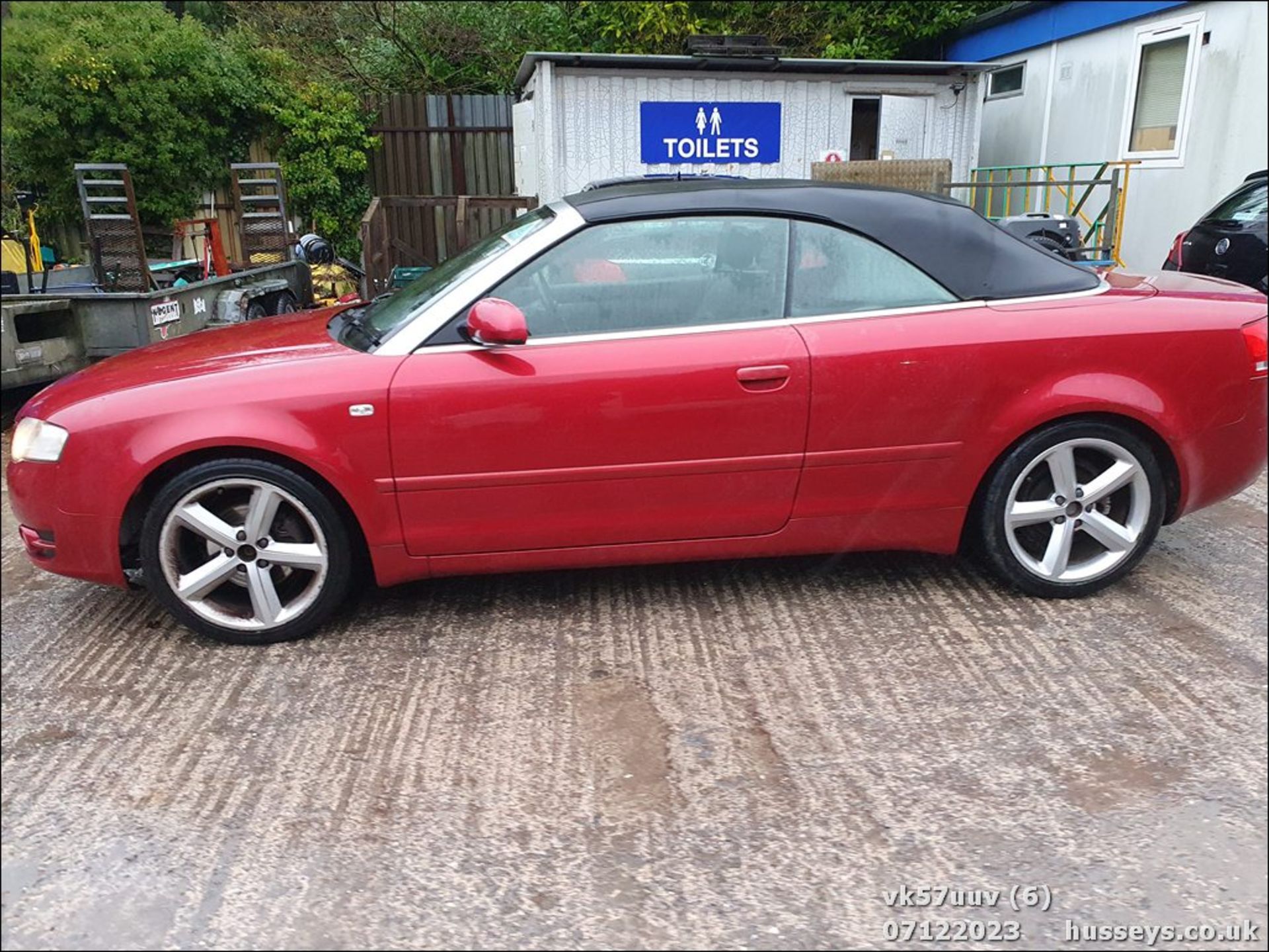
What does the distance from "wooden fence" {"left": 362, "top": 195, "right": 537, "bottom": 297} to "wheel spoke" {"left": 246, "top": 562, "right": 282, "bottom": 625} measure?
6063 mm

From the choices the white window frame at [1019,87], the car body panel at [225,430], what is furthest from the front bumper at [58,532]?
the white window frame at [1019,87]

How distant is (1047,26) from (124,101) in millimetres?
11826

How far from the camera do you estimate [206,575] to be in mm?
3451

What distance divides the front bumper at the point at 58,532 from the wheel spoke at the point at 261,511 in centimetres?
44

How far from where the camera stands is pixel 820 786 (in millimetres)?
2725

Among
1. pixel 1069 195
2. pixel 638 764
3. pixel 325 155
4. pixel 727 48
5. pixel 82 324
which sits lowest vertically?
pixel 638 764

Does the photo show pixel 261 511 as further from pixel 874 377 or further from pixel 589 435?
pixel 874 377

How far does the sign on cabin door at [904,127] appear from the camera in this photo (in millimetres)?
12586

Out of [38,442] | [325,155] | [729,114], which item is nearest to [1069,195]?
[729,114]

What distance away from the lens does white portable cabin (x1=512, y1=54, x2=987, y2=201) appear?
1153 cm

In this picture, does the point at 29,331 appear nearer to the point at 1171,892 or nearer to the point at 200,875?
the point at 200,875

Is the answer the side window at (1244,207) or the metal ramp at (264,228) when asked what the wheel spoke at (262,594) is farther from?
the side window at (1244,207)

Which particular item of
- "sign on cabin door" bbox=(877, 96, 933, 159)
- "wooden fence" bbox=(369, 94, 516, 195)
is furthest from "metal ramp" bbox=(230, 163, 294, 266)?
"sign on cabin door" bbox=(877, 96, 933, 159)

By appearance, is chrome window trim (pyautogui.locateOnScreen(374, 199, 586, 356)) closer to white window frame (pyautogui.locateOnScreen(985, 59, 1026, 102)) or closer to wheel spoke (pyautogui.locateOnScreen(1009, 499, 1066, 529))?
wheel spoke (pyautogui.locateOnScreen(1009, 499, 1066, 529))
